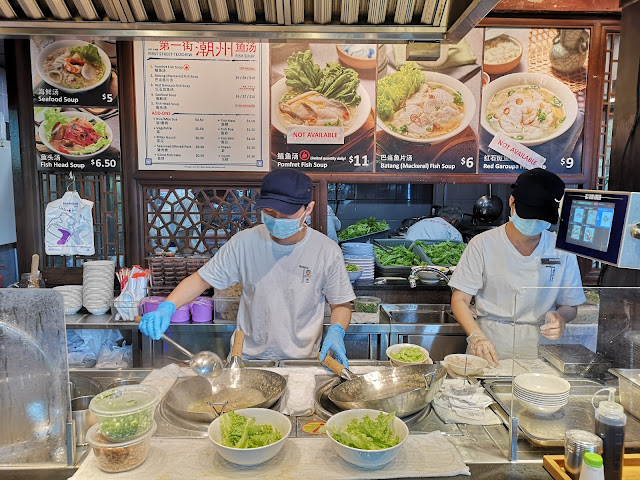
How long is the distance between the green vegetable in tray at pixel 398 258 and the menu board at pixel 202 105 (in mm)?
1334

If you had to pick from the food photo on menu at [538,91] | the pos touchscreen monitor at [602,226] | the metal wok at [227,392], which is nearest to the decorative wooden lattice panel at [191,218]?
the food photo on menu at [538,91]

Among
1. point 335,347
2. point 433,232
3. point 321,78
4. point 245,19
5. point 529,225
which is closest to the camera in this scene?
point 245,19

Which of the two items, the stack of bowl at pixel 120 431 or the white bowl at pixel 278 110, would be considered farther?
the white bowl at pixel 278 110

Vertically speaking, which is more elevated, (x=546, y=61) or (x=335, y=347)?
(x=546, y=61)

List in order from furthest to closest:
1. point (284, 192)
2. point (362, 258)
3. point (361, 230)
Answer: point (361, 230)
point (362, 258)
point (284, 192)

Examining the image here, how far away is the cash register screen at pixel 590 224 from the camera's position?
169 cm

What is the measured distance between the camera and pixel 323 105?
405 centimetres

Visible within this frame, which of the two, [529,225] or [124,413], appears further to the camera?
[529,225]

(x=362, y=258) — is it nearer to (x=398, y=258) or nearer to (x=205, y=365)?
(x=398, y=258)

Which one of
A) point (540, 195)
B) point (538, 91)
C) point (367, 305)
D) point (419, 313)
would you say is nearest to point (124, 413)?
point (540, 195)

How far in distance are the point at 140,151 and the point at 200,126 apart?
0.50 metres

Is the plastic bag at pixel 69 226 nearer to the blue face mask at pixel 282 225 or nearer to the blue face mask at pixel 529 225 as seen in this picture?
the blue face mask at pixel 282 225

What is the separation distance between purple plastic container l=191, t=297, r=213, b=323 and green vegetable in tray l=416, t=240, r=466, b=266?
6.37 ft

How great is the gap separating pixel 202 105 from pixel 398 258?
2.05m
